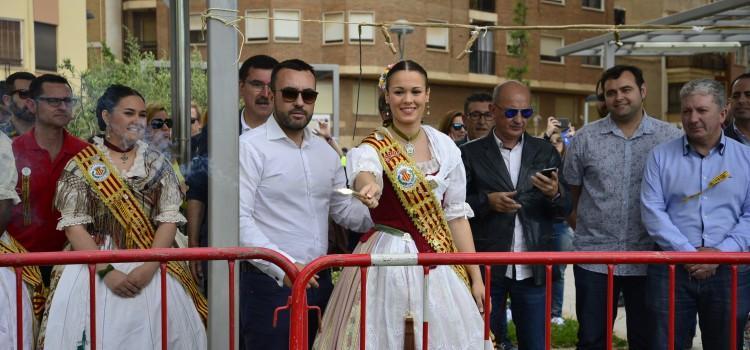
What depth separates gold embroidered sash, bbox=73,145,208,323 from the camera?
12.7 ft

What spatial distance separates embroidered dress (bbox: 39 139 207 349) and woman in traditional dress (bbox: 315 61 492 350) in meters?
0.65

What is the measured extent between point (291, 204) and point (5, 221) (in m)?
1.23

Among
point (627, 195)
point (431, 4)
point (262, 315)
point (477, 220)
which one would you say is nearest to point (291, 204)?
point (262, 315)

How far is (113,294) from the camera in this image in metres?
3.84

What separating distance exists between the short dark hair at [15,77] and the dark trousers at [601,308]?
289 cm

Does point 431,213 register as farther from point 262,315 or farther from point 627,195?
point 627,195

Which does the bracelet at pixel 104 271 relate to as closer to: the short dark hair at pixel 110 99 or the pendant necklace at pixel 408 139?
the short dark hair at pixel 110 99

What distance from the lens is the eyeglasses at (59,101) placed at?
4.05 metres

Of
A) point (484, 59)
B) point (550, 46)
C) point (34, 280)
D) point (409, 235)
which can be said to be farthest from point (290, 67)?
point (484, 59)

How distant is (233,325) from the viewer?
3.61m

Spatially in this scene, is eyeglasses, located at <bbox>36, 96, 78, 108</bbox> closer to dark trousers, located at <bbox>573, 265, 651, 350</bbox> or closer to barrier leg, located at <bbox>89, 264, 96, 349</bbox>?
barrier leg, located at <bbox>89, 264, 96, 349</bbox>

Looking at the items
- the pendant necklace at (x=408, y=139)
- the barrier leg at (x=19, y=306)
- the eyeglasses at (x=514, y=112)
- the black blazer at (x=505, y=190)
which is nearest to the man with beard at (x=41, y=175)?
the barrier leg at (x=19, y=306)

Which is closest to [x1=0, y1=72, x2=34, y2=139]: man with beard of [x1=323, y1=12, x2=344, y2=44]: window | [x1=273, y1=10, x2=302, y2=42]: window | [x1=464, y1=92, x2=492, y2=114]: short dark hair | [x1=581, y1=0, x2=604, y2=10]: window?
[x1=273, y1=10, x2=302, y2=42]: window

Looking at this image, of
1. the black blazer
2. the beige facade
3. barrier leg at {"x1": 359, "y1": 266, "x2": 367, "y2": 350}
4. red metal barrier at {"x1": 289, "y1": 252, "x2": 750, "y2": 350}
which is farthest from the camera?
the black blazer
